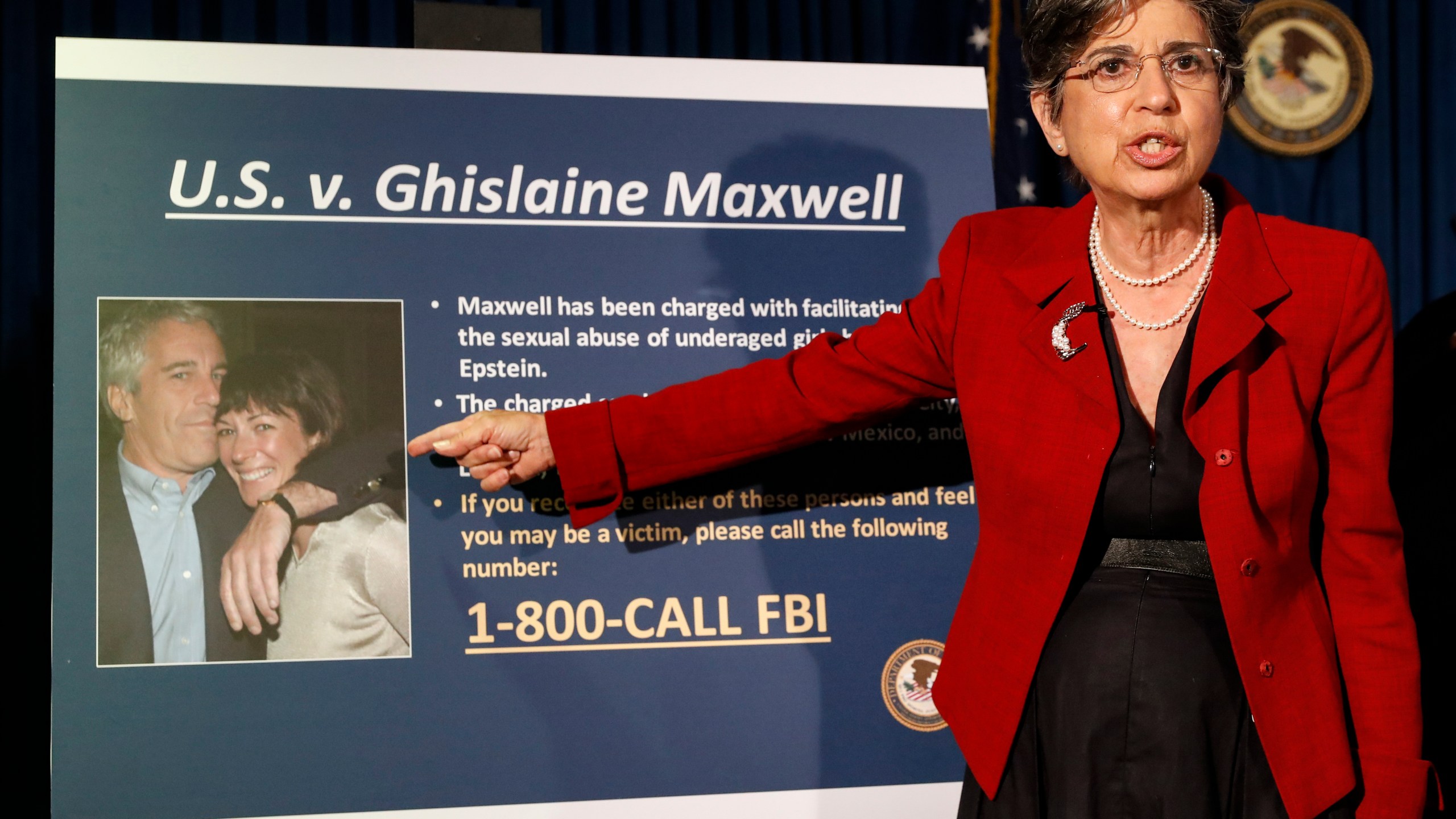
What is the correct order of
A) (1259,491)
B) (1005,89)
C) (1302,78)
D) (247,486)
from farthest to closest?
(1302,78) → (1005,89) → (247,486) → (1259,491)

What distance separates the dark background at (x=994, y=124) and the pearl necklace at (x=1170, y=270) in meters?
1.37

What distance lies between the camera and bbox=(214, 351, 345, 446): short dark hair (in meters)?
1.72

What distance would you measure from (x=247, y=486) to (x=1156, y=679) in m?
1.28

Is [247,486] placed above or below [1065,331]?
below

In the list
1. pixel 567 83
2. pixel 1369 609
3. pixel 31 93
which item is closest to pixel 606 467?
pixel 567 83

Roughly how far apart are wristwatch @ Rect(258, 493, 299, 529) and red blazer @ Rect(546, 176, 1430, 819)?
3.15ft

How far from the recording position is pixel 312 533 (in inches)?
67.7

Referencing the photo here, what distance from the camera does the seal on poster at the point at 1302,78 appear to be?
3.47m

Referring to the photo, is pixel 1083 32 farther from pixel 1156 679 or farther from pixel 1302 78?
pixel 1302 78

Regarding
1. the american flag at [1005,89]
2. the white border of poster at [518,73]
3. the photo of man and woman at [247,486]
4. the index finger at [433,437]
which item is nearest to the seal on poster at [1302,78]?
the american flag at [1005,89]

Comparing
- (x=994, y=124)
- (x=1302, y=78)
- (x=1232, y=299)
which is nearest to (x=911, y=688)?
(x=1232, y=299)

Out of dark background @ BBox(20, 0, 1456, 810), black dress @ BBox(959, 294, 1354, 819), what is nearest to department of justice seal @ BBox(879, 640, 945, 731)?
black dress @ BBox(959, 294, 1354, 819)

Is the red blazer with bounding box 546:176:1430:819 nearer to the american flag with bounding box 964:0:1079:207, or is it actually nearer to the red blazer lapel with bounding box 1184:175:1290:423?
the red blazer lapel with bounding box 1184:175:1290:423

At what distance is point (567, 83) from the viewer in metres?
1.90
